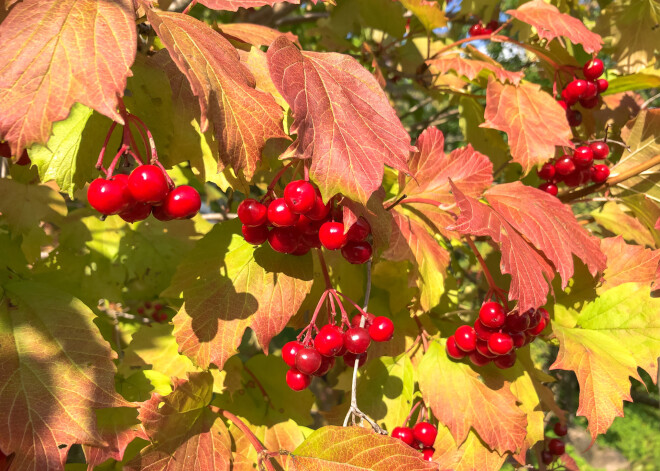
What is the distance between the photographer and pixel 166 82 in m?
1.35

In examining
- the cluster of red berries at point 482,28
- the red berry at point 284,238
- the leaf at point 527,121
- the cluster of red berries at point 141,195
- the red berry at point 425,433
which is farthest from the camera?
the cluster of red berries at point 482,28

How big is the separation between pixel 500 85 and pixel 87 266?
1898mm

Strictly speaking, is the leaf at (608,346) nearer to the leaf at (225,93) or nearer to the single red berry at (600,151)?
the single red berry at (600,151)

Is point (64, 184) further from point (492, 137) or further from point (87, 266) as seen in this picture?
point (492, 137)

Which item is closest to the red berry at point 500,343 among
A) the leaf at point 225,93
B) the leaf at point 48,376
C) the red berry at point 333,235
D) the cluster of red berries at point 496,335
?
the cluster of red berries at point 496,335

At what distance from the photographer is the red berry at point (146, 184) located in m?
0.97

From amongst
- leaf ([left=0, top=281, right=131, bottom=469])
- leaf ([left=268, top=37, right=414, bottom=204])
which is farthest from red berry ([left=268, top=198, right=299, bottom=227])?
leaf ([left=0, top=281, right=131, bottom=469])

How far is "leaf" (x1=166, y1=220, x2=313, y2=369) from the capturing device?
1281 millimetres

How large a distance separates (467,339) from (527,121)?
0.98 m

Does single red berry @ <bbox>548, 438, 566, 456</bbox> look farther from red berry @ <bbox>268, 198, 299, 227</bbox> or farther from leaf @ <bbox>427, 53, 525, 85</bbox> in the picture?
red berry @ <bbox>268, 198, 299, 227</bbox>

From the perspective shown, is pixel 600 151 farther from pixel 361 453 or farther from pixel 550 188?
pixel 361 453

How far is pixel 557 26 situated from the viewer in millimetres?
2051

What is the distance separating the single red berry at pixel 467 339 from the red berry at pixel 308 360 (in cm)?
48

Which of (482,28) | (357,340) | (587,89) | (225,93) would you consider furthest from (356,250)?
(482,28)
